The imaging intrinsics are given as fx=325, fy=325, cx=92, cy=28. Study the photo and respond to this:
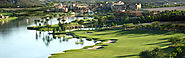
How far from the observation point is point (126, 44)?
87625mm

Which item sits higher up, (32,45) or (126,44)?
(126,44)

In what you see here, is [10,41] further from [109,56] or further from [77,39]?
[109,56]

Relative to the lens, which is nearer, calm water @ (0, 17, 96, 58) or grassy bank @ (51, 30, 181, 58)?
grassy bank @ (51, 30, 181, 58)

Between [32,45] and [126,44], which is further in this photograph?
[32,45]

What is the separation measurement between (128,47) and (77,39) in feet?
86.5

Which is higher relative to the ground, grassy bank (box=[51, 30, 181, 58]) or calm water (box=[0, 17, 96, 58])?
grassy bank (box=[51, 30, 181, 58])

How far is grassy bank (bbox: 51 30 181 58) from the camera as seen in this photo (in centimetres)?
7255

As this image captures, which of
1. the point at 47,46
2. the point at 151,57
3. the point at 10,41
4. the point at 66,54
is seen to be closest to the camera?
the point at 151,57

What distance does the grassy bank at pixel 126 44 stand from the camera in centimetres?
7255

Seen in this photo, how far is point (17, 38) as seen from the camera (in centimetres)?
10844

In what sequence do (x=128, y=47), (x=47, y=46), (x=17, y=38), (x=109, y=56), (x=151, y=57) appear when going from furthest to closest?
(x=17, y=38), (x=47, y=46), (x=128, y=47), (x=109, y=56), (x=151, y=57)

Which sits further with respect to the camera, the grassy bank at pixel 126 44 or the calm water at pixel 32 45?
the calm water at pixel 32 45

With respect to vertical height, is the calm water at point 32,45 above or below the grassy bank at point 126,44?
below

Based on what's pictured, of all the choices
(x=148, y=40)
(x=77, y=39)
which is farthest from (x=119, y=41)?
(x=77, y=39)
